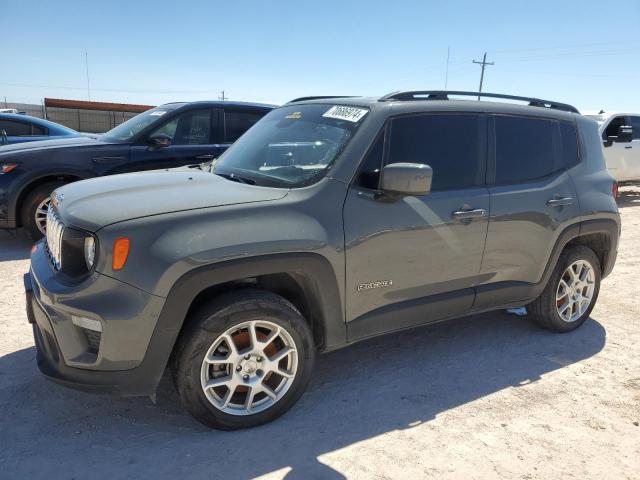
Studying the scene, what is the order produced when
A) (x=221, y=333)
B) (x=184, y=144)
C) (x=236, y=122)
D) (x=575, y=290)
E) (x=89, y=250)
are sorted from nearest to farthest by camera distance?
(x=89, y=250) < (x=221, y=333) < (x=575, y=290) < (x=184, y=144) < (x=236, y=122)

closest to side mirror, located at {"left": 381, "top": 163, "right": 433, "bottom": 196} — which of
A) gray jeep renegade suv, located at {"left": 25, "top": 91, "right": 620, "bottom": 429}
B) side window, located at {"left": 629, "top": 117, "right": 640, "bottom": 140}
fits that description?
Answer: gray jeep renegade suv, located at {"left": 25, "top": 91, "right": 620, "bottom": 429}

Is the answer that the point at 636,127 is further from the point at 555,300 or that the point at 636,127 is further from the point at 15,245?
the point at 15,245

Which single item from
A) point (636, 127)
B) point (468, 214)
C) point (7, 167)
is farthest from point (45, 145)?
point (636, 127)

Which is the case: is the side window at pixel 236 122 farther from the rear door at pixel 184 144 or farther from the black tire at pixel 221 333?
the black tire at pixel 221 333

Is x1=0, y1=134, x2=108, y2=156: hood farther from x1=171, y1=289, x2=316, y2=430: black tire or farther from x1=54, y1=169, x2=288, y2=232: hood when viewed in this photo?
x1=171, y1=289, x2=316, y2=430: black tire

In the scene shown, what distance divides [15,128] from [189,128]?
4285mm

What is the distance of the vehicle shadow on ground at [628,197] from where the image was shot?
12.0 metres

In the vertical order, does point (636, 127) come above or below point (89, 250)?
above

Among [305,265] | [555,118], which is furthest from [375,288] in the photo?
[555,118]

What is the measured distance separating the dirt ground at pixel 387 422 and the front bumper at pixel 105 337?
40cm

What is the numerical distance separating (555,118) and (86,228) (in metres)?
3.50

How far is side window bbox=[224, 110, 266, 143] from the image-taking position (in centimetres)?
704

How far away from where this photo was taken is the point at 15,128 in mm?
9133

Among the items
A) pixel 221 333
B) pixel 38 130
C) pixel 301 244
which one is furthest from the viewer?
pixel 38 130
